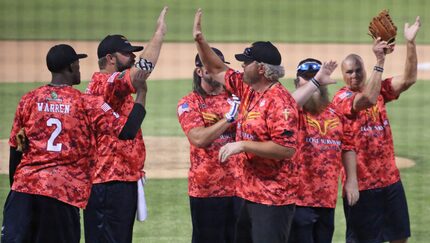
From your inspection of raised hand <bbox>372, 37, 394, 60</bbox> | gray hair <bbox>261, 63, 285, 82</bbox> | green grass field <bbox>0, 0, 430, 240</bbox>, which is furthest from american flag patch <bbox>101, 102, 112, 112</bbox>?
green grass field <bbox>0, 0, 430, 240</bbox>

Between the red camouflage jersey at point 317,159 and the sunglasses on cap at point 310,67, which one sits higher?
the sunglasses on cap at point 310,67

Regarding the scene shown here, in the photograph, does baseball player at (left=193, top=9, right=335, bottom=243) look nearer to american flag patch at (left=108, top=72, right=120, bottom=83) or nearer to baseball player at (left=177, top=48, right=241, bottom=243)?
baseball player at (left=177, top=48, right=241, bottom=243)

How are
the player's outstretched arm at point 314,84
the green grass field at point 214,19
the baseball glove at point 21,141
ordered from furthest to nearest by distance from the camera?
the green grass field at point 214,19 < the player's outstretched arm at point 314,84 < the baseball glove at point 21,141

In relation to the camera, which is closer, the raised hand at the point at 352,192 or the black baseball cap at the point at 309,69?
the black baseball cap at the point at 309,69

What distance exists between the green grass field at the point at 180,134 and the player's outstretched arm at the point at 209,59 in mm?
2478

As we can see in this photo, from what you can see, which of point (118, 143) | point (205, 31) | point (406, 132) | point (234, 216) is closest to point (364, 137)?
point (234, 216)

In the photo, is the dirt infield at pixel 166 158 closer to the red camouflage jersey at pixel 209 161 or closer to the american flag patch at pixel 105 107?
the red camouflage jersey at pixel 209 161

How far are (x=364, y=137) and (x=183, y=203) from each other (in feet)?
11.0

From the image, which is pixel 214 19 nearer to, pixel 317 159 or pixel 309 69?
pixel 309 69

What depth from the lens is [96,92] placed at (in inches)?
268

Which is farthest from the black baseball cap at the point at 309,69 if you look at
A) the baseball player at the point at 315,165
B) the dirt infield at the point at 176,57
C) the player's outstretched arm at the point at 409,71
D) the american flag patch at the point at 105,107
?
the dirt infield at the point at 176,57

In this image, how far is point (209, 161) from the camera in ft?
23.6

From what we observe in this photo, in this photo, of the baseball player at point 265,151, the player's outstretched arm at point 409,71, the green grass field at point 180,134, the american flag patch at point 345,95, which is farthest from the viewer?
the green grass field at point 180,134

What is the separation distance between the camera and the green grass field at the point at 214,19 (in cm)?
2356
